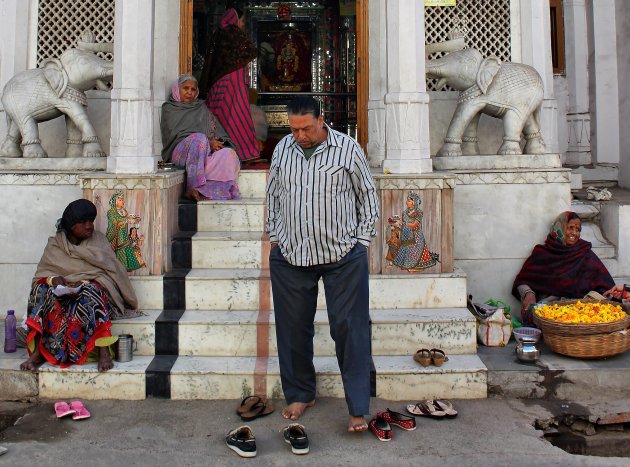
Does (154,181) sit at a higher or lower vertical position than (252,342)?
higher

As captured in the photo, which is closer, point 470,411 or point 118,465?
point 118,465

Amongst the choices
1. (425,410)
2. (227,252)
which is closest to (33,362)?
(227,252)

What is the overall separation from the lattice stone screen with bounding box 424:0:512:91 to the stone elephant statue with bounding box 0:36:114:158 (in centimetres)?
334

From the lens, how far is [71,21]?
714 cm

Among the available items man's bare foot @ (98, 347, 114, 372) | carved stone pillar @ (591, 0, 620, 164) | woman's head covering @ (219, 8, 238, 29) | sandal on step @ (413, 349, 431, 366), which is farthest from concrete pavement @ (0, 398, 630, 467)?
carved stone pillar @ (591, 0, 620, 164)

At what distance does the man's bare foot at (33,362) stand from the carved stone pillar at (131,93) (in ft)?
5.42

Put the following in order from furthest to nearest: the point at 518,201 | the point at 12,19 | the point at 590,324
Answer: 1. the point at 12,19
2. the point at 518,201
3. the point at 590,324

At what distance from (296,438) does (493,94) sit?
4.08 metres

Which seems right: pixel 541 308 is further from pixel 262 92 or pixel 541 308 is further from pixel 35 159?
pixel 262 92

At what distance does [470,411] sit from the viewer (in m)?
4.36

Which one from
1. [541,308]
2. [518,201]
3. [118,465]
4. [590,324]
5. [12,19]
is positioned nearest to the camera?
[118,465]

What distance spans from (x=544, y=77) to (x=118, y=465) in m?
5.47

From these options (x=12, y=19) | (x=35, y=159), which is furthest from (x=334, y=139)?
(x=12, y=19)

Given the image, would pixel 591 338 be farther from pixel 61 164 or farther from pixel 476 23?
pixel 61 164
